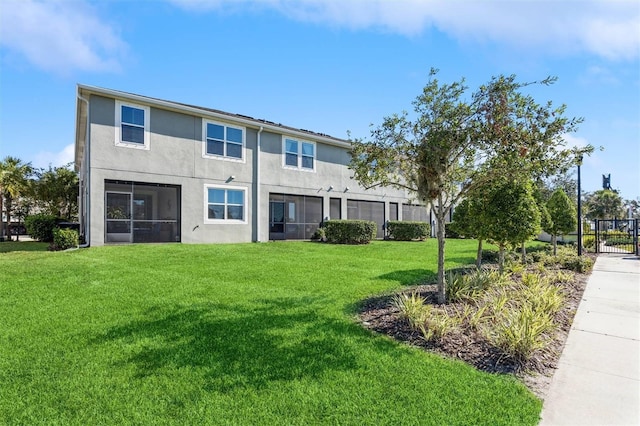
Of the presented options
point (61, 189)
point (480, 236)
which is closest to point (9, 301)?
point (480, 236)

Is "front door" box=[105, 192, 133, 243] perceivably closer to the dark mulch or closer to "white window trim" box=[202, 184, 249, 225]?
"white window trim" box=[202, 184, 249, 225]

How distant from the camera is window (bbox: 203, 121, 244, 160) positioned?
16.2 meters

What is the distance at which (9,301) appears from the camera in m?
6.28

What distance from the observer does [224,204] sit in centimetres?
1664

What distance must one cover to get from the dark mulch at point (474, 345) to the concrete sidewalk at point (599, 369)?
0.11 m

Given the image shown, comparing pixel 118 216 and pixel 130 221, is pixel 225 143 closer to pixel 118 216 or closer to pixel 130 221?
pixel 130 221

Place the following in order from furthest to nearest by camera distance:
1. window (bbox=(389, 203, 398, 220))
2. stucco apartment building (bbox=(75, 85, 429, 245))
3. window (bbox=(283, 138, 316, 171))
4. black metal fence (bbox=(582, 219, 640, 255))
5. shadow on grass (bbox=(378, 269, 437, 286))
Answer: window (bbox=(389, 203, 398, 220)) → window (bbox=(283, 138, 316, 171)) → black metal fence (bbox=(582, 219, 640, 255)) → stucco apartment building (bbox=(75, 85, 429, 245)) → shadow on grass (bbox=(378, 269, 437, 286))

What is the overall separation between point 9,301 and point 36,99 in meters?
10.6

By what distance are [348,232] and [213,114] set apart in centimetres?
863

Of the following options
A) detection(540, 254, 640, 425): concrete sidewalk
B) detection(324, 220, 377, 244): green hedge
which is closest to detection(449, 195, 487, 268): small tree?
detection(540, 254, 640, 425): concrete sidewalk

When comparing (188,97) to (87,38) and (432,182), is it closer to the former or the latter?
(87,38)

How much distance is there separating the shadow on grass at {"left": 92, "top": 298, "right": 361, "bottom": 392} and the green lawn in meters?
0.02

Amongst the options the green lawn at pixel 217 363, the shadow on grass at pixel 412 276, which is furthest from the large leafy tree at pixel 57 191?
the shadow on grass at pixel 412 276

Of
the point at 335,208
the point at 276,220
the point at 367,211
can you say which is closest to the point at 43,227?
the point at 276,220
